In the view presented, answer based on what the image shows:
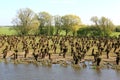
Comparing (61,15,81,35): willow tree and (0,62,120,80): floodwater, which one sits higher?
(61,15,81,35): willow tree

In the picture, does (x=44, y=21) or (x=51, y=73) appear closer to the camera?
(x=51, y=73)

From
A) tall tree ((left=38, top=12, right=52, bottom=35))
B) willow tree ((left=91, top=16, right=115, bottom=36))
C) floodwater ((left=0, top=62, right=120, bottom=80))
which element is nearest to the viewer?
floodwater ((left=0, top=62, right=120, bottom=80))

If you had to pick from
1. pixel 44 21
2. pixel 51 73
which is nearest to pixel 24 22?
pixel 44 21

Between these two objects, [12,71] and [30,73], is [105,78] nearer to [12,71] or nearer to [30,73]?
[30,73]

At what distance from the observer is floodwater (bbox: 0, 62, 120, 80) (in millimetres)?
25553

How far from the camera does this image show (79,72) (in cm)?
2853

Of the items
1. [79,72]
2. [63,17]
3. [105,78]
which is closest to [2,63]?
[79,72]

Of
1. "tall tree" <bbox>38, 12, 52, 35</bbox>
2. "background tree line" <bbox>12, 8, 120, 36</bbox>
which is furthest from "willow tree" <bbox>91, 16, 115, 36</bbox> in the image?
"tall tree" <bbox>38, 12, 52, 35</bbox>

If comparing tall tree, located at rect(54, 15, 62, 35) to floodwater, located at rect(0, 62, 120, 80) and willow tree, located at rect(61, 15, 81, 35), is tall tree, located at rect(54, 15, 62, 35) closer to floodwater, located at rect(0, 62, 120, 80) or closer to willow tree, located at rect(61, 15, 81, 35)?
willow tree, located at rect(61, 15, 81, 35)

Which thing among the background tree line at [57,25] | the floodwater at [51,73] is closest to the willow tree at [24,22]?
the background tree line at [57,25]

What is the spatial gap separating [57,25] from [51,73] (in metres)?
84.7

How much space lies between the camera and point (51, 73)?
90.1 ft

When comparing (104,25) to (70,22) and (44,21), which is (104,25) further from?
(44,21)

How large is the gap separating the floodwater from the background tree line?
6939 centimetres
